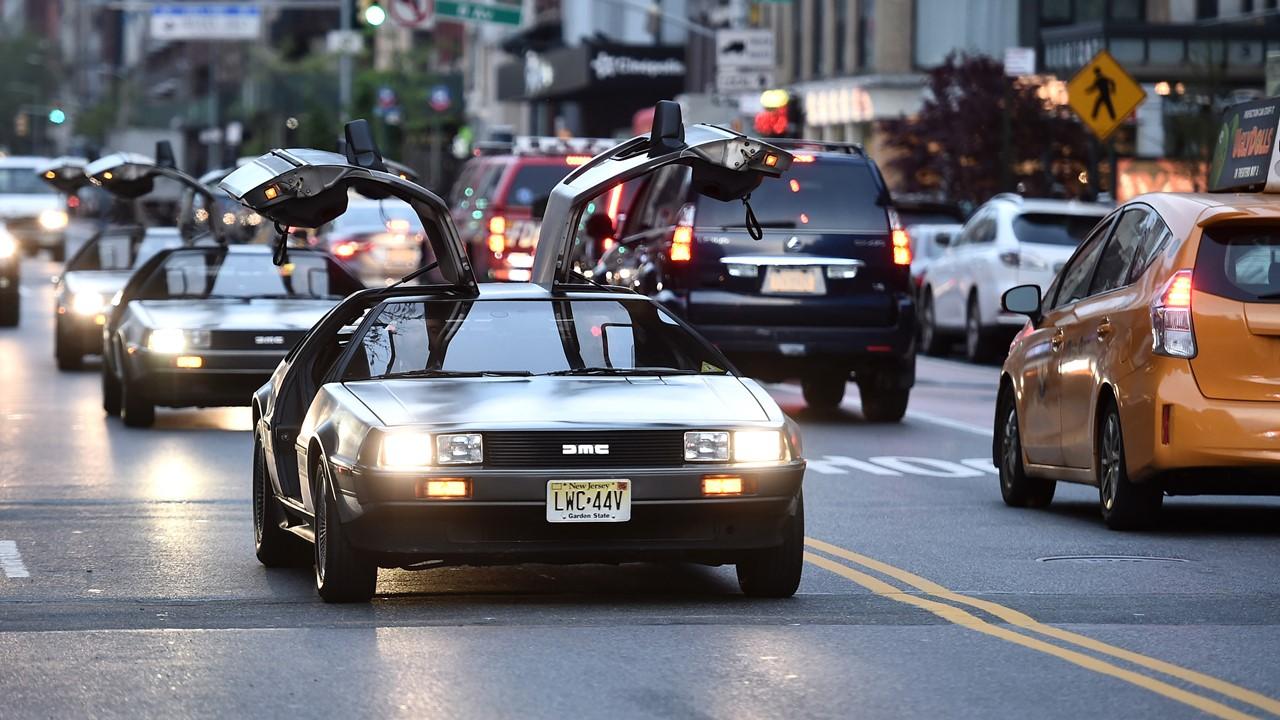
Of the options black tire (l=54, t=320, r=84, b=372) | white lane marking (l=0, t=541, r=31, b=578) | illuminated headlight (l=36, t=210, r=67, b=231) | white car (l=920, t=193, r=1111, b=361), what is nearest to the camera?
white lane marking (l=0, t=541, r=31, b=578)

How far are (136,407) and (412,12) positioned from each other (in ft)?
115

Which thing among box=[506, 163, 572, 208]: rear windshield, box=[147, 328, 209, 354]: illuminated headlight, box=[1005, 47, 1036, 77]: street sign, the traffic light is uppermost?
the traffic light

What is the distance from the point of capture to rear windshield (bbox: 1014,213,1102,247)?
2788cm

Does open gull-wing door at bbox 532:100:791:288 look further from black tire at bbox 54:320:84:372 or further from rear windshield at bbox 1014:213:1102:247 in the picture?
rear windshield at bbox 1014:213:1102:247

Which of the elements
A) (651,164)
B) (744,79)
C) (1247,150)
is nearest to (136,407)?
(651,164)

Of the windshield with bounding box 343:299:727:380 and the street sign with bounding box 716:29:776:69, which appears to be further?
the street sign with bounding box 716:29:776:69

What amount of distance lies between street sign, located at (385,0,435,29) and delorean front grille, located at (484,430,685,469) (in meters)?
43.8

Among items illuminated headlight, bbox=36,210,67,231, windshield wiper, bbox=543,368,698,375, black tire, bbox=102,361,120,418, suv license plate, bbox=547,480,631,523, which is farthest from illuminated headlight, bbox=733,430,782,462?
illuminated headlight, bbox=36,210,67,231

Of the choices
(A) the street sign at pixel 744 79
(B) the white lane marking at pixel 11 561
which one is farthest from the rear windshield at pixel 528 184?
(B) the white lane marking at pixel 11 561

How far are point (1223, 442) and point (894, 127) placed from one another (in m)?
33.3

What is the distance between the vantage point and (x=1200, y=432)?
12297 millimetres

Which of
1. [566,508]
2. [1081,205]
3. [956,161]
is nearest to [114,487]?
[566,508]

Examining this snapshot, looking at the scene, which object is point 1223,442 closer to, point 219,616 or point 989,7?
point 219,616

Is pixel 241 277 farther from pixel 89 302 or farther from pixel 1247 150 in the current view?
pixel 1247 150
